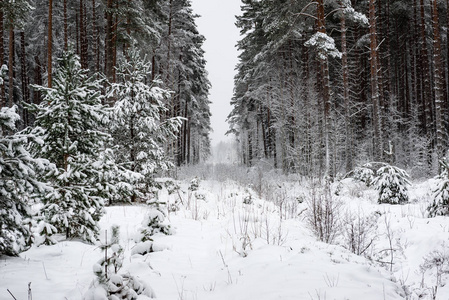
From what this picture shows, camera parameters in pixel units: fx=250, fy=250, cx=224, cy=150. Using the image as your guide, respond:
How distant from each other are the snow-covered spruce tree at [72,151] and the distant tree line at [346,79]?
27.4 ft

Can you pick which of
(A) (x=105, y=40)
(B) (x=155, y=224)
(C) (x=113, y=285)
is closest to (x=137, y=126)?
(B) (x=155, y=224)

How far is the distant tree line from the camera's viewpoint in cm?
1170

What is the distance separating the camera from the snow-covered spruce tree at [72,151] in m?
3.99

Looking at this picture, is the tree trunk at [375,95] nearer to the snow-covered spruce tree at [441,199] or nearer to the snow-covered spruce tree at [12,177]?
the snow-covered spruce tree at [441,199]

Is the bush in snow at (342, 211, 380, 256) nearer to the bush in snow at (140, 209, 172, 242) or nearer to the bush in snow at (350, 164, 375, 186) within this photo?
the bush in snow at (140, 209, 172, 242)

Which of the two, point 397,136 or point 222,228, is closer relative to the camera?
point 222,228

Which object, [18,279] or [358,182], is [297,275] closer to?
[18,279]

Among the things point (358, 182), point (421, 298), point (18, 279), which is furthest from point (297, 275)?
point (358, 182)

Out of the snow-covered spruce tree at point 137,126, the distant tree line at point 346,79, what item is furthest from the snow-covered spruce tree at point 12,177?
the distant tree line at point 346,79

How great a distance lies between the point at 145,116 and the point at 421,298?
23.6 ft

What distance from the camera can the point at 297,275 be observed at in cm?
259

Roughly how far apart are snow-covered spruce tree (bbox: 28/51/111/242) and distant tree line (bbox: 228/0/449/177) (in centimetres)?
834

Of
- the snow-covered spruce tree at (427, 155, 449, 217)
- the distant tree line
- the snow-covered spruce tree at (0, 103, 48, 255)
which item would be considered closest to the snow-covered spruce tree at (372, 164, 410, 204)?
the snow-covered spruce tree at (427, 155, 449, 217)

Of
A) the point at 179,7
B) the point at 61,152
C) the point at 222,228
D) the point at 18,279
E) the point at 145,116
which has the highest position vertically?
the point at 179,7
